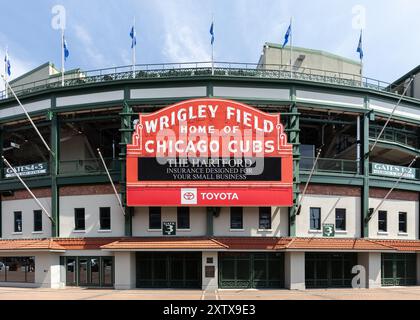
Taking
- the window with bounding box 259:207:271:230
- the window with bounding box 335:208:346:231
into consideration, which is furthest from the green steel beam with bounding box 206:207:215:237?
the window with bounding box 335:208:346:231

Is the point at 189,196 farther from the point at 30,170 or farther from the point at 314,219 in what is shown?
the point at 30,170

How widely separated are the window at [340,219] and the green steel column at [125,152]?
47.5 ft

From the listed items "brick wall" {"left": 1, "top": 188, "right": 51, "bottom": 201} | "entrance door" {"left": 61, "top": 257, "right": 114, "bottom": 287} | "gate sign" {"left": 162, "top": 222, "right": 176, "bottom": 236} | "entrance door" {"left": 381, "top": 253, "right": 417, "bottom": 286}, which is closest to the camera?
"gate sign" {"left": 162, "top": 222, "right": 176, "bottom": 236}

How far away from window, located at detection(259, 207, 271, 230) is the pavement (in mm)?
4248

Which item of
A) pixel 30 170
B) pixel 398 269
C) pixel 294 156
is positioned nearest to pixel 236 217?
pixel 294 156

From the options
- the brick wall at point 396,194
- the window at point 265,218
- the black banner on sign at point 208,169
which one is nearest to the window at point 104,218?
the black banner on sign at point 208,169

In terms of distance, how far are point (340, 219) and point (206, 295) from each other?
37.5 ft

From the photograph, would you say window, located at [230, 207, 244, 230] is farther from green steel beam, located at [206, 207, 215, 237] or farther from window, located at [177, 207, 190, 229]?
window, located at [177, 207, 190, 229]

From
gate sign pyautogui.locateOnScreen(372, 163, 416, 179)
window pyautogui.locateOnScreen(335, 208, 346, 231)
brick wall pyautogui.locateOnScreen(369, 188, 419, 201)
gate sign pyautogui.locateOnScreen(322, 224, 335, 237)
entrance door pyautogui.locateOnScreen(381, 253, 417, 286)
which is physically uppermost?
gate sign pyautogui.locateOnScreen(372, 163, 416, 179)

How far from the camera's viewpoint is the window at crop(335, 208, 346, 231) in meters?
27.9

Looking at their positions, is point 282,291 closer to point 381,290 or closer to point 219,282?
point 219,282

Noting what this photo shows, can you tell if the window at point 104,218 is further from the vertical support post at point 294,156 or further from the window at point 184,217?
the vertical support post at point 294,156

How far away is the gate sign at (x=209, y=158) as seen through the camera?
2544 centimetres

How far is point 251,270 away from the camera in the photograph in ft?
87.0
